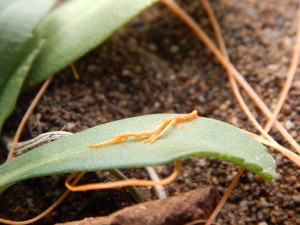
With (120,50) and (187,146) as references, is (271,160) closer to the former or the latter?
(187,146)

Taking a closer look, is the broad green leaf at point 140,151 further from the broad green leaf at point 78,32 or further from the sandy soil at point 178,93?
the broad green leaf at point 78,32

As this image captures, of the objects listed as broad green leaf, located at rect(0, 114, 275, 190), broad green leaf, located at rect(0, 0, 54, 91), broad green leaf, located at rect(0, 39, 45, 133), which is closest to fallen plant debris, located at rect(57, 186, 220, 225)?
broad green leaf, located at rect(0, 114, 275, 190)

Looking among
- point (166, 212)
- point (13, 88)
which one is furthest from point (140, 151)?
point (13, 88)

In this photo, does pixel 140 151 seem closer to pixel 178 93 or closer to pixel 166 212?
pixel 166 212

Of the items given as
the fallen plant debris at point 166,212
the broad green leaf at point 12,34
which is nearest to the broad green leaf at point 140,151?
the fallen plant debris at point 166,212

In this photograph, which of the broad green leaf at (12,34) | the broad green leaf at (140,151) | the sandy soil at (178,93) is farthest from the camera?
the broad green leaf at (12,34)

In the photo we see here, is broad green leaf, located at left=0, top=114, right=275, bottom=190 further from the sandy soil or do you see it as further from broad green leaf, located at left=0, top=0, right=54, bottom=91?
broad green leaf, located at left=0, top=0, right=54, bottom=91
